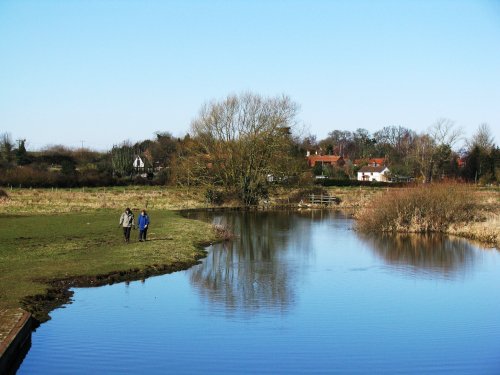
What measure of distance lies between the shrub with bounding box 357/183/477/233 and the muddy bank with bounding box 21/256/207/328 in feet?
60.0

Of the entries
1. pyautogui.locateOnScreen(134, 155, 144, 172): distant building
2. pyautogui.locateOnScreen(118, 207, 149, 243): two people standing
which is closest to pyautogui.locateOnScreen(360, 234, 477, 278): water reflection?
pyautogui.locateOnScreen(118, 207, 149, 243): two people standing

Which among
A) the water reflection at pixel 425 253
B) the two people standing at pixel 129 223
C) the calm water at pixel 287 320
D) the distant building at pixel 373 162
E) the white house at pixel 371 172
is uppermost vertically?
the distant building at pixel 373 162

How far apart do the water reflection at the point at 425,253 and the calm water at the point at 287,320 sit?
0.70 feet

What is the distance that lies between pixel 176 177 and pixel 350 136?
12576 centimetres

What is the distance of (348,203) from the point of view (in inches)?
2704

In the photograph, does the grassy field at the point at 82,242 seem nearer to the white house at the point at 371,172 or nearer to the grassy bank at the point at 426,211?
the grassy bank at the point at 426,211

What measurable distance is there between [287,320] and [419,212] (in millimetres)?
26659

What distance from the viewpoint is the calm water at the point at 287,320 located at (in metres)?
14.2

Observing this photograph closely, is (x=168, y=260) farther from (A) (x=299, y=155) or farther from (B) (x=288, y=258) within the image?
(A) (x=299, y=155)

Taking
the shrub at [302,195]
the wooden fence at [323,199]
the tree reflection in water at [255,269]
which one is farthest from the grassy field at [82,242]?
the wooden fence at [323,199]

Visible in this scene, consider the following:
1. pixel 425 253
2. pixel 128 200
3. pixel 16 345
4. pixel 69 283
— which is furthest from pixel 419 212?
pixel 16 345

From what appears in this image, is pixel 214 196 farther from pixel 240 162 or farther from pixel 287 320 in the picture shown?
pixel 287 320

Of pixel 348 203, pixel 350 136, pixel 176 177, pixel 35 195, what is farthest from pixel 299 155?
pixel 350 136

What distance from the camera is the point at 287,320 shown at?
58.9 ft
